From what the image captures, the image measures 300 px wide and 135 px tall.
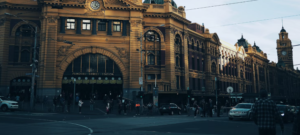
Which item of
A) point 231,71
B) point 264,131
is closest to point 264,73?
point 231,71

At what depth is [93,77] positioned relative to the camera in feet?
151

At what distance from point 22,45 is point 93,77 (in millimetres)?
12318

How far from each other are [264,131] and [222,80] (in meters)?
68.0

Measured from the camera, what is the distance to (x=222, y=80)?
242 ft

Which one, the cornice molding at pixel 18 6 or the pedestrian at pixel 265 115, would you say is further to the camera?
the cornice molding at pixel 18 6

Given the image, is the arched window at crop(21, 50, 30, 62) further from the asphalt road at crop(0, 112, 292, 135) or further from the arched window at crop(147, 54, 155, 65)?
the asphalt road at crop(0, 112, 292, 135)

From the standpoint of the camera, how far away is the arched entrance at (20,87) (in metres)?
45.5

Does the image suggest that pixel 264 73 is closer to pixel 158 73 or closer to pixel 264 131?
pixel 158 73

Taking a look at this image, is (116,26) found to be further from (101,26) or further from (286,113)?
(286,113)

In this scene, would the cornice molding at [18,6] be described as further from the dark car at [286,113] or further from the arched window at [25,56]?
the dark car at [286,113]

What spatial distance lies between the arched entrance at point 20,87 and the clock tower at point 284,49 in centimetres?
12459

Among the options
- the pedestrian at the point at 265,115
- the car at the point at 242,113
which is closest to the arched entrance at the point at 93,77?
the car at the point at 242,113

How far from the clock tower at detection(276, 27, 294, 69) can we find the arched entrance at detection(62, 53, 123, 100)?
115m

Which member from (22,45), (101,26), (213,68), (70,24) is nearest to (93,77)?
(101,26)
